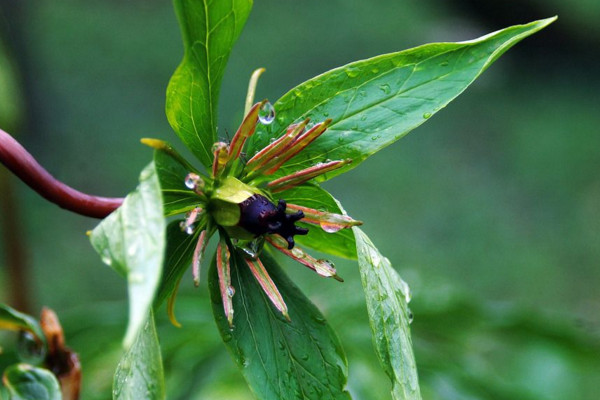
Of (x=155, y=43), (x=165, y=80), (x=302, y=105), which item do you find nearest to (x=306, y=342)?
(x=302, y=105)

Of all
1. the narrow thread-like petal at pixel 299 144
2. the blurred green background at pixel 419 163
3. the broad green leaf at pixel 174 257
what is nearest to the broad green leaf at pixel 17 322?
the broad green leaf at pixel 174 257

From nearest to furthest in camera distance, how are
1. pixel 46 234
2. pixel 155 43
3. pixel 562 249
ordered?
pixel 46 234
pixel 562 249
pixel 155 43

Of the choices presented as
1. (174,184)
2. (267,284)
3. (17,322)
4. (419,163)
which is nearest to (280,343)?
(267,284)

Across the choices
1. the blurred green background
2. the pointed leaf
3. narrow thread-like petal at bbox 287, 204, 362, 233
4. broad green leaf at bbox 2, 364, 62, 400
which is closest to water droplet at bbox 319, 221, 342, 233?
narrow thread-like petal at bbox 287, 204, 362, 233

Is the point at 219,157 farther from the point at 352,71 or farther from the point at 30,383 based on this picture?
the point at 30,383

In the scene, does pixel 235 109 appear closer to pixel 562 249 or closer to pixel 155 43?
pixel 155 43

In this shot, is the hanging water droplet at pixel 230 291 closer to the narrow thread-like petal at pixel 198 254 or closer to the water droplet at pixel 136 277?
the narrow thread-like petal at pixel 198 254
